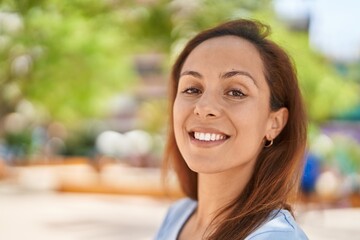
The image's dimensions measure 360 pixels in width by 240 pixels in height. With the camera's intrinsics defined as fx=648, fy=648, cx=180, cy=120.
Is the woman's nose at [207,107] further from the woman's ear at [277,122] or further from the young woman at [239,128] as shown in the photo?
the woman's ear at [277,122]

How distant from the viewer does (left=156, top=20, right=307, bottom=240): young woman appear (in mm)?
1431

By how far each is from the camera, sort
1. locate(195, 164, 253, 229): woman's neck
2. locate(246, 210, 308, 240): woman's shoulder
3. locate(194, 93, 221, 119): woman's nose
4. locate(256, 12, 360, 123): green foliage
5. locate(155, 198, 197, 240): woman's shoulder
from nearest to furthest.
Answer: locate(246, 210, 308, 240): woman's shoulder < locate(194, 93, 221, 119): woman's nose < locate(195, 164, 253, 229): woman's neck < locate(155, 198, 197, 240): woman's shoulder < locate(256, 12, 360, 123): green foliage

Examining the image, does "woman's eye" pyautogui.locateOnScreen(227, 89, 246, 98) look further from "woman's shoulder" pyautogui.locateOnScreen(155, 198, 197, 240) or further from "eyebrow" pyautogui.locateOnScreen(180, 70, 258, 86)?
"woman's shoulder" pyautogui.locateOnScreen(155, 198, 197, 240)

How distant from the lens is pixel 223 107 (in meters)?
1.43

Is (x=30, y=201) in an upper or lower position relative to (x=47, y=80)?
lower

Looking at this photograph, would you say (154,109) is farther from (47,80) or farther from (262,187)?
(262,187)

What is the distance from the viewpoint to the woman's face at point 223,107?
1433 mm

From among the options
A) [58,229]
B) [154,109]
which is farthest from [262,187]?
[154,109]

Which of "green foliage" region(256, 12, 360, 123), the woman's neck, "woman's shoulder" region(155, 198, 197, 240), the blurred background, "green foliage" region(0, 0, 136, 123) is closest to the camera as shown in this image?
the woman's neck

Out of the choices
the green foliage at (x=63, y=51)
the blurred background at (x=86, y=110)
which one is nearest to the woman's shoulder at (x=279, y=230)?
the blurred background at (x=86, y=110)

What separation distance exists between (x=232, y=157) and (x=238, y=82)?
0.55ft

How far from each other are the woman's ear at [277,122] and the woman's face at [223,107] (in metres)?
0.02

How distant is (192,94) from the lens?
1.52 metres

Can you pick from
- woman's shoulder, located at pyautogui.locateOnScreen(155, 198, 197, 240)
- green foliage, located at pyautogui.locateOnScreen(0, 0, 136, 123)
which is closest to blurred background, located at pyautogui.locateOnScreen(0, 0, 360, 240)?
green foliage, located at pyautogui.locateOnScreen(0, 0, 136, 123)
